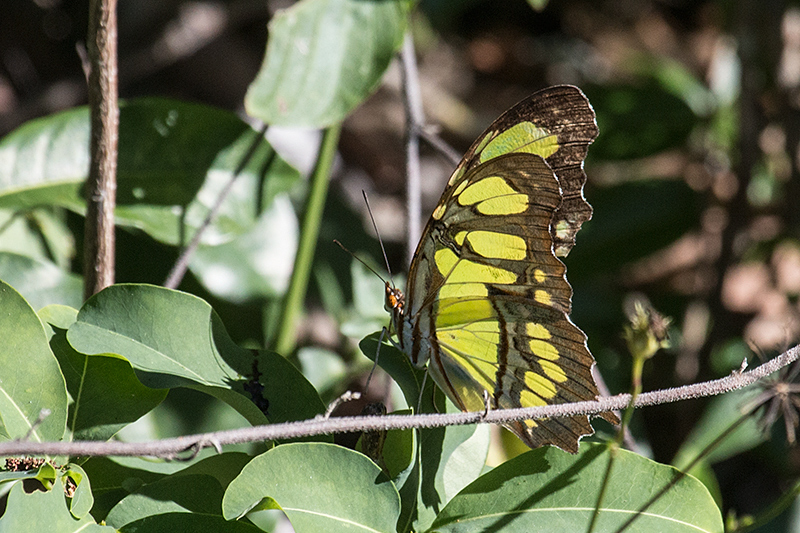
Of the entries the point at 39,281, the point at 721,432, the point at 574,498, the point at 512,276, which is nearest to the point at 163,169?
the point at 39,281

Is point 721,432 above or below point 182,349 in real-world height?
below

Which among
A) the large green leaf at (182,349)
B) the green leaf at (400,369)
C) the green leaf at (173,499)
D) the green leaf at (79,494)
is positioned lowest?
the green leaf at (173,499)

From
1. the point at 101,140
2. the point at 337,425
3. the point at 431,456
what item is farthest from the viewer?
the point at 101,140

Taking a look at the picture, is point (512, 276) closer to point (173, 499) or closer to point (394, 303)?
point (394, 303)

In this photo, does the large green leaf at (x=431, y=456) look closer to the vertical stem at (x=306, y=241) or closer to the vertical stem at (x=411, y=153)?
the vertical stem at (x=411, y=153)

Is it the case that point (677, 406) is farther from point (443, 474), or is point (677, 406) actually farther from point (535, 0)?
point (443, 474)

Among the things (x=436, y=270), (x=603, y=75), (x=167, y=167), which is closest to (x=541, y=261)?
(x=436, y=270)

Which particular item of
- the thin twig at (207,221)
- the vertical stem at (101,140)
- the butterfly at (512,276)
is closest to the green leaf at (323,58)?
the thin twig at (207,221)
